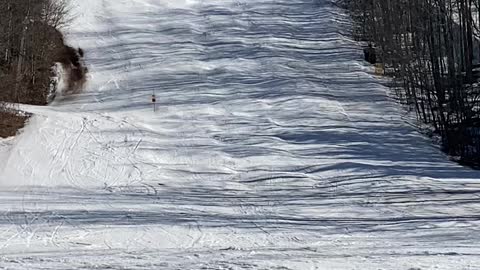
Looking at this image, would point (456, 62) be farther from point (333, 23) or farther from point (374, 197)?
point (333, 23)

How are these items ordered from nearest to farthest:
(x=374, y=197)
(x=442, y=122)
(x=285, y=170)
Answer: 1. (x=374, y=197)
2. (x=285, y=170)
3. (x=442, y=122)

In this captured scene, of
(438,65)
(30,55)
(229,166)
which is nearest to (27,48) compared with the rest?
(30,55)

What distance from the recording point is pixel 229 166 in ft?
70.2

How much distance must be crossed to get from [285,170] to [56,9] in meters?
18.6

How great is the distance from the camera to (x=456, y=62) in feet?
88.7

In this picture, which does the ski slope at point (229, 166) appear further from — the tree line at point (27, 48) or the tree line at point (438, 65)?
the tree line at point (27, 48)

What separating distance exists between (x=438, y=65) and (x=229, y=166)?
862 cm

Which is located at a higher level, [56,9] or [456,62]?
[56,9]

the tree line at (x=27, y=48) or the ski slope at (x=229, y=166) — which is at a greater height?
the tree line at (x=27, y=48)

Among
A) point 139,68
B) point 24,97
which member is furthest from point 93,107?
point 139,68

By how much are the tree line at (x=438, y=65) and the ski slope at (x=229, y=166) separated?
105cm

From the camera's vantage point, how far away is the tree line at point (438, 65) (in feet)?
80.0

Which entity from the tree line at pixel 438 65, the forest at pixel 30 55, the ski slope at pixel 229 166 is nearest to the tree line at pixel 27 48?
the forest at pixel 30 55

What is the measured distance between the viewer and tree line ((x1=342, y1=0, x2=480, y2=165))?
24391mm
